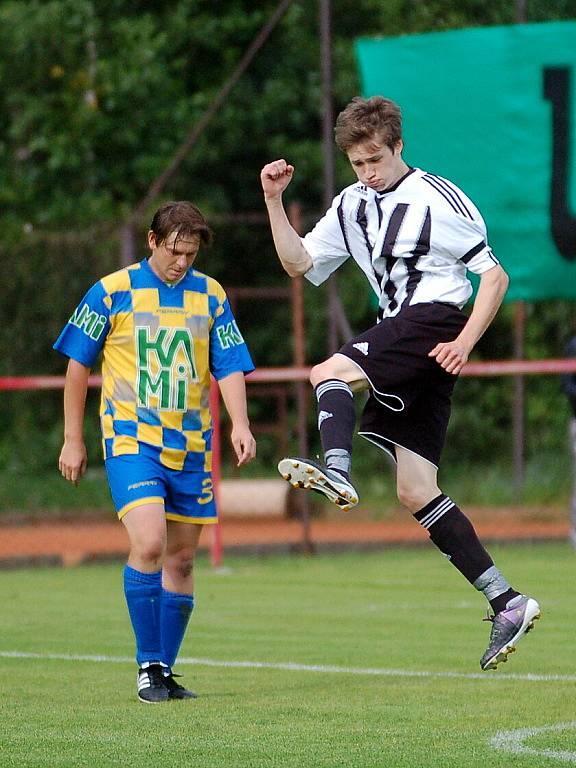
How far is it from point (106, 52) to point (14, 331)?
576cm

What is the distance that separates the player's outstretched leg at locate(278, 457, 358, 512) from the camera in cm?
611

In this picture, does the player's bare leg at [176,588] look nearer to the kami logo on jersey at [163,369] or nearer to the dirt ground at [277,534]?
the kami logo on jersey at [163,369]

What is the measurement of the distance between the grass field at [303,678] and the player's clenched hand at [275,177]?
2.06 m

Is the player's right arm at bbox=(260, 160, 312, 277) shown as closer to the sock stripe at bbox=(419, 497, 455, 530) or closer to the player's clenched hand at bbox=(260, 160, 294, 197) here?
the player's clenched hand at bbox=(260, 160, 294, 197)

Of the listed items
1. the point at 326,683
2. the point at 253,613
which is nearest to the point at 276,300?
the point at 253,613

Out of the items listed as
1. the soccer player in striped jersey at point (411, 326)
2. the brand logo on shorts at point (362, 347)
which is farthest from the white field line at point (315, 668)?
the brand logo on shorts at point (362, 347)

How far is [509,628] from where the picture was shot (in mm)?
6449

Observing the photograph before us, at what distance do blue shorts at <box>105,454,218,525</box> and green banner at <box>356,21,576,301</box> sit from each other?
27.2 feet

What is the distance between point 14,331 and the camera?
1759cm

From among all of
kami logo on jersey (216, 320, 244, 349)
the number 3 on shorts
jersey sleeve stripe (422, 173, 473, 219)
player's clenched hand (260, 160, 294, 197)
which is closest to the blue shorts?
the number 3 on shorts

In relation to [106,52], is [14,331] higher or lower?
lower

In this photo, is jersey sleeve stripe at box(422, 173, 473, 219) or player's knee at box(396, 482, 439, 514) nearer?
jersey sleeve stripe at box(422, 173, 473, 219)

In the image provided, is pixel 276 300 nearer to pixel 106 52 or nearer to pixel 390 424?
pixel 106 52

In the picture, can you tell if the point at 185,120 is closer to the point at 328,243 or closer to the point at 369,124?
the point at 328,243
